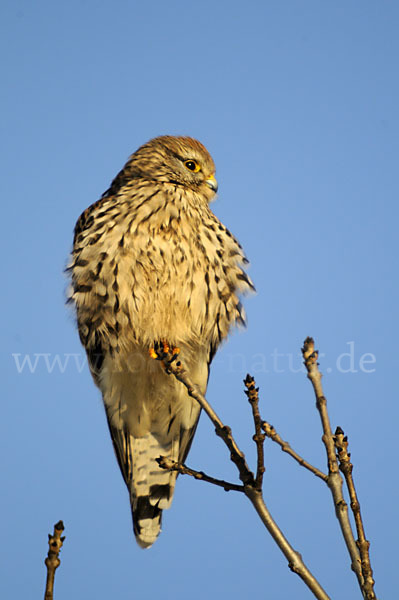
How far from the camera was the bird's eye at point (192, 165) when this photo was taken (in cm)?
453

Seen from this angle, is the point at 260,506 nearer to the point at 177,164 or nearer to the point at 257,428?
the point at 257,428

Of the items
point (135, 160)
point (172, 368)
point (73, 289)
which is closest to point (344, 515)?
point (172, 368)

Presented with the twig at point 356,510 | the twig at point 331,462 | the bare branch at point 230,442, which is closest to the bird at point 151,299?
the bare branch at point 230,442

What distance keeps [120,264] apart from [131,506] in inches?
60.7

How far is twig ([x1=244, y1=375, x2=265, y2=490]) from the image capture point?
7.33ft

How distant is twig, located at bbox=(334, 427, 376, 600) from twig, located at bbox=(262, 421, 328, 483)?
80 millimetres

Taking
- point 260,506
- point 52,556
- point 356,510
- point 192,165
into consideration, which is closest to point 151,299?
point 192,165

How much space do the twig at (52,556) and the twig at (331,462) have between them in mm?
870

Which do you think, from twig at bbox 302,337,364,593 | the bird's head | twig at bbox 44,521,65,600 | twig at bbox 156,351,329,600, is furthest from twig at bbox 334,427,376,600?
the bird's head

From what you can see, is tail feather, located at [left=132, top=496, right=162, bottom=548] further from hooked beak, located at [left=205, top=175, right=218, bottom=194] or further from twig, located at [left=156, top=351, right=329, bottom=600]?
hooked beak, located at [left=205, top=175, right=218, bottom=194]

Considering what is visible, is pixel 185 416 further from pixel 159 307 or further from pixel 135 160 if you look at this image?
pixel 135 160

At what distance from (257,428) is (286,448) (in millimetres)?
146

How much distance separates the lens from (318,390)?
2.27 meters

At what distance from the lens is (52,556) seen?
68.9 inches
